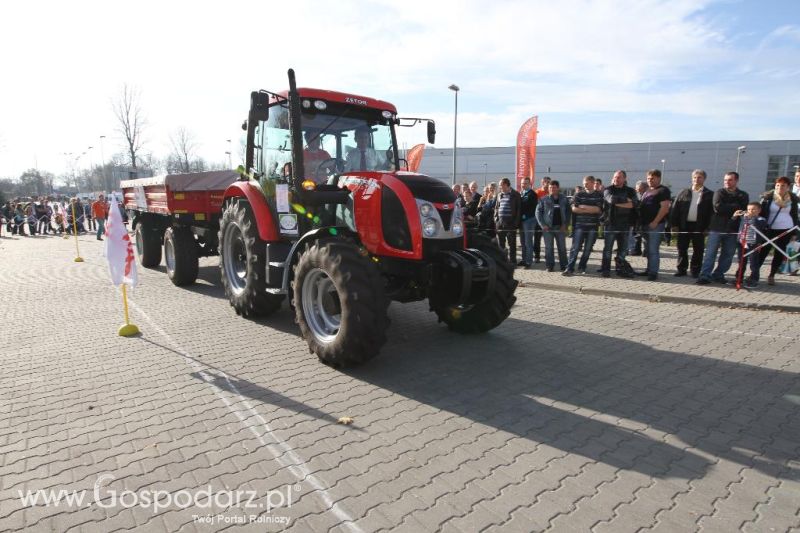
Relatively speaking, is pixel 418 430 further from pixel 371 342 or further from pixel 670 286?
pixel 670 286

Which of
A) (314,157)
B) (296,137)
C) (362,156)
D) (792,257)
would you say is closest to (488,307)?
(362,156)

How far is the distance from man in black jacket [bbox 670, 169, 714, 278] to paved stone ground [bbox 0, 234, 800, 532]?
113 inches

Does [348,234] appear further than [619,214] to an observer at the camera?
No

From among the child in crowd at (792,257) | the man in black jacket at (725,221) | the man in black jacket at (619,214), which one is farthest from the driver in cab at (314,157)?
the child in crowd at (792,257)

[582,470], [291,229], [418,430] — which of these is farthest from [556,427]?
[291,229]

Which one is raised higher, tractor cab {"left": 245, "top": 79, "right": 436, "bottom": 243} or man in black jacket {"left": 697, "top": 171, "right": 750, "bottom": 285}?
tractor cab {"left": 245, "top": 79, "right": 436, "bottom": 243}

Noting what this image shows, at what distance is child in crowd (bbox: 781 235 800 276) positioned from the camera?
26.8ft

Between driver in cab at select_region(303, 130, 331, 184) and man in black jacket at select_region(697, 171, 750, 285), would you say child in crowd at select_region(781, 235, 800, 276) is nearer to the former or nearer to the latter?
man in black jacket at select_region(697, 171, 750, 285)

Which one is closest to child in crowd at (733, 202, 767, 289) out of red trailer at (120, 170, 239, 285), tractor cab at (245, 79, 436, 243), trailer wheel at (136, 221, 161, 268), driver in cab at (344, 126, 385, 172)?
tractor cab at (245, 79, 436, 243)

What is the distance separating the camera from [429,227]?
4.68 meters

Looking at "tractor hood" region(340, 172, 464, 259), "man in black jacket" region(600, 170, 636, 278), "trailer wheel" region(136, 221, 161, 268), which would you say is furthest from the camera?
"trailer wheel" region(136, 221, 161, 268)

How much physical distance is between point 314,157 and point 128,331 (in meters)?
3.13

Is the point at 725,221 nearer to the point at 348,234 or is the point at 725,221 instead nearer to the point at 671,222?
the point at 671,222

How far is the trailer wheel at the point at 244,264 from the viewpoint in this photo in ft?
19.2
